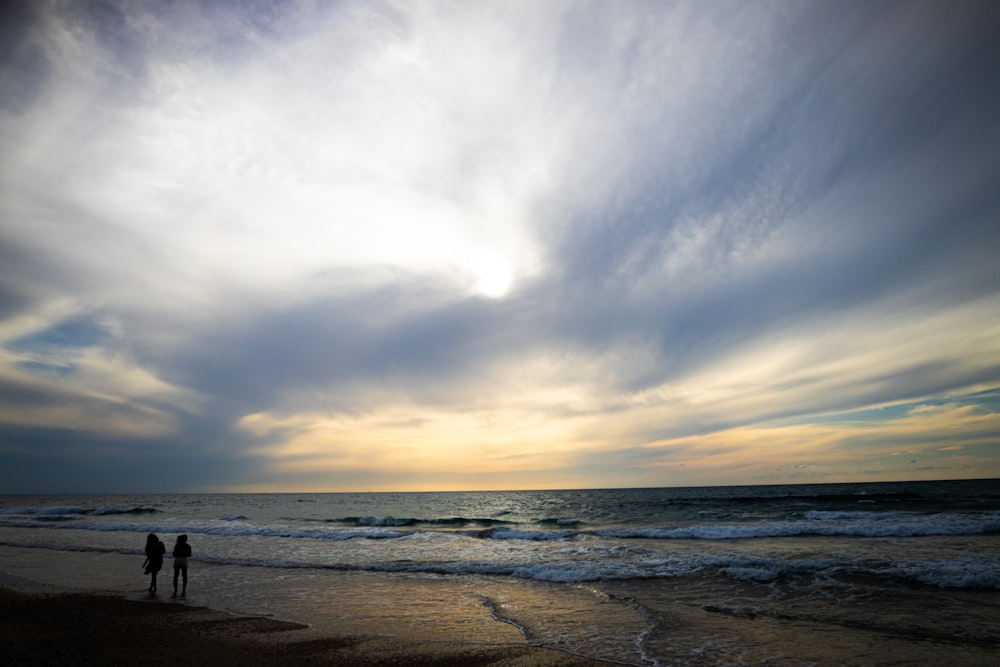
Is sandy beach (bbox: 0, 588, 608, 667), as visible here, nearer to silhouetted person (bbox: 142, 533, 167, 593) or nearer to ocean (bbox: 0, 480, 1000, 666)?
ocean (bbox: 0, 480, 1000, 666)

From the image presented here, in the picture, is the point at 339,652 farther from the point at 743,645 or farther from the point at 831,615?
the point at 831,615

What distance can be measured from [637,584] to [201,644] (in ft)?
41.6

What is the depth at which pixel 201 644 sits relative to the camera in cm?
1036

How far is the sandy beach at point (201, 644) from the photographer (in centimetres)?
Result: 938

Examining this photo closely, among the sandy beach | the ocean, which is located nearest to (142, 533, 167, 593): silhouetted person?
the ocean

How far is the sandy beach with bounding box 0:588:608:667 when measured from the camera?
9375 millimetres

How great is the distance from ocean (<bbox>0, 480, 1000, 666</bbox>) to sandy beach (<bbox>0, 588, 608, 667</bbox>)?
0.93 meters

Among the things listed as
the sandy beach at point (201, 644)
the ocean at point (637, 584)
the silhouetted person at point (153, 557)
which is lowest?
the ocean at point (637, 584)

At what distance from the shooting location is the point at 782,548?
22.7m

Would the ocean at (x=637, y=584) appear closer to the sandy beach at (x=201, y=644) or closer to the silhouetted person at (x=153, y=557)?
the silhouetted person at (x=153, y=557)

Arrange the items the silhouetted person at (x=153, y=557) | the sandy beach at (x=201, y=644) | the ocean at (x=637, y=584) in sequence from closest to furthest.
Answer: the sandy beach at (x=201, y=644) < the ocean at (x=637, y=584) < the silhouetted person at (x=153, y=557)

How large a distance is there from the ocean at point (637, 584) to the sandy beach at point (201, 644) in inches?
36.5

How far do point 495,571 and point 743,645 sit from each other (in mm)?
11221

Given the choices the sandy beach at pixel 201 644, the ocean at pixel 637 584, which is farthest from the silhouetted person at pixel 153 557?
the sandy beach at pixel 201 644
